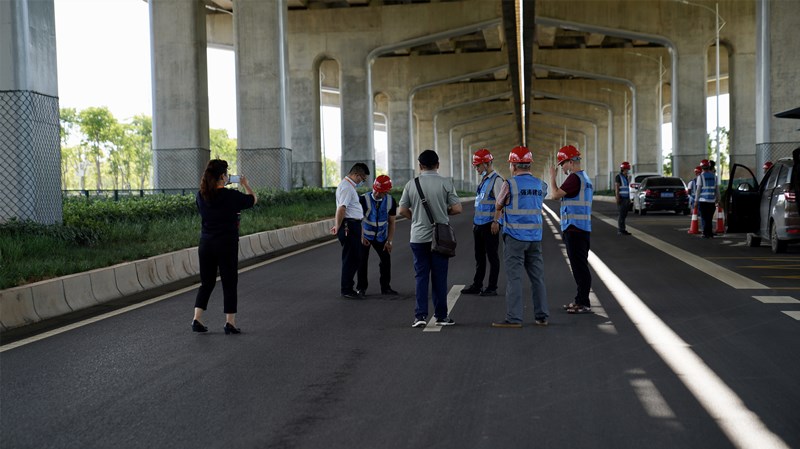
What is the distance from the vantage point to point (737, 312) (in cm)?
1105

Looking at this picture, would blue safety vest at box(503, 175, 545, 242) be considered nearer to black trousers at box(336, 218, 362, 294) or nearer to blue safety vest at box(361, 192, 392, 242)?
blue safety vest at box(361, 192, 392, 242)

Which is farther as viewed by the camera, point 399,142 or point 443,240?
point 399,142

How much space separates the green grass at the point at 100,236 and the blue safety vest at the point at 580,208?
6525mm

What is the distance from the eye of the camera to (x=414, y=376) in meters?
7.53

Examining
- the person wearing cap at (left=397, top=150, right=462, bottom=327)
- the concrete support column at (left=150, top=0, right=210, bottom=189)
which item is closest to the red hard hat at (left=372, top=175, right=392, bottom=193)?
the person wearing cap at (left=397, top=150, right=462, bottom=327)

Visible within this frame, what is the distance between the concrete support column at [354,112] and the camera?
58500mm

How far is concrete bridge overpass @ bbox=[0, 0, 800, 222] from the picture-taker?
56.0 ft

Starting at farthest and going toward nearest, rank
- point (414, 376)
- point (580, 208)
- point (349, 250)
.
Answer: point (349, 250), point (580, 208), point (414, 376)

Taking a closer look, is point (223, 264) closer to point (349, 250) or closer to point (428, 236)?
point (428, 236)

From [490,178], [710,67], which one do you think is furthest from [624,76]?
[490,178]

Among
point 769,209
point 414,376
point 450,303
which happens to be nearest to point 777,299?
point 450,303

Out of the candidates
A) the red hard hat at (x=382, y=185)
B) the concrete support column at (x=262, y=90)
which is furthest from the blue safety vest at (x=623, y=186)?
the concrete support column at (x=262, y=90)

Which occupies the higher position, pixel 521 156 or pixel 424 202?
pixel 521 156

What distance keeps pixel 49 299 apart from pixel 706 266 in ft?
35.8
